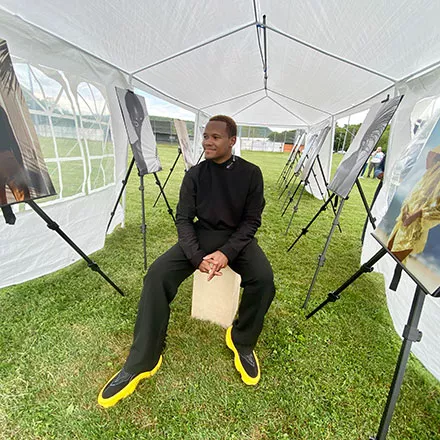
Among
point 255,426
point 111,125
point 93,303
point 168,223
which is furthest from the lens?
point 168,223

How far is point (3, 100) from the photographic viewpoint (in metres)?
1.37

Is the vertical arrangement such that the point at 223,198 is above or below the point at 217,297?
above

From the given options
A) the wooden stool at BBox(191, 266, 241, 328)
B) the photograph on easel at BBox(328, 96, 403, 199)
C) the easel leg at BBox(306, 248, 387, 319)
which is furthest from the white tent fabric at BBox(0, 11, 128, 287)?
the photograph on easel at BBox(328, 96, 403, 199)

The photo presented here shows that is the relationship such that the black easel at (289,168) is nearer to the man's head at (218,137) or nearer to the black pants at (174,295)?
the man's head at (218,137)

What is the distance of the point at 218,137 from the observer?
5.59 feet

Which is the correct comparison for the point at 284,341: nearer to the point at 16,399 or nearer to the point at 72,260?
the point at 16,399

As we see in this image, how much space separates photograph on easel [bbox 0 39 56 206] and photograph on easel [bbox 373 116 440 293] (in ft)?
6.10

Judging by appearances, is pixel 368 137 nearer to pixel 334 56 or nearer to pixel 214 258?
pixel 334 56

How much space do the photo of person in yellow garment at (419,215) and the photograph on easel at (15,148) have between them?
1.87 m

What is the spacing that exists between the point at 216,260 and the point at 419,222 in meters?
0.99

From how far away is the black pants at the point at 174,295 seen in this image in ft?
4.58

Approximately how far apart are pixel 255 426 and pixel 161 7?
2.55m

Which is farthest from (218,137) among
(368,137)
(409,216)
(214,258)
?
(368,137)

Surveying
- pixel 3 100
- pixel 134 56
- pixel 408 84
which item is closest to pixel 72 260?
pixel 3 100
